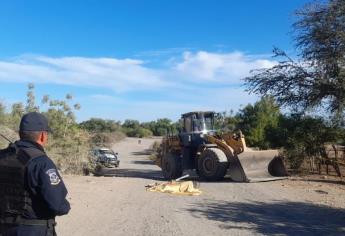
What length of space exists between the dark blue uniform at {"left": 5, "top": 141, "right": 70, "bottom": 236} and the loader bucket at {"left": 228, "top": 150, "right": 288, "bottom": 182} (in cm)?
1633

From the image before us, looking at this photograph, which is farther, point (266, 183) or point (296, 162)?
point (296, 162)

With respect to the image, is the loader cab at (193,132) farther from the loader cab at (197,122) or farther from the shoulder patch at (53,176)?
the shoulder patch at (53,176)

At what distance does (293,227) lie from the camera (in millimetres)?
11172

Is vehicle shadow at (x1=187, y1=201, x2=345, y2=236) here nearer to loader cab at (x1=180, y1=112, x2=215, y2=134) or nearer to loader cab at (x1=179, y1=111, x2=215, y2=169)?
loader cab at (x1=179, y1=111, x2=215, y2=169)

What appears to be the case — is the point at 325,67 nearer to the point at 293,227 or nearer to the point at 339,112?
the point at 339,112

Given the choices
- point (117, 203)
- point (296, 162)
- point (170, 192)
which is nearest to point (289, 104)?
point (296, 162)

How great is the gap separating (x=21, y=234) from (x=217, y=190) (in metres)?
13.6

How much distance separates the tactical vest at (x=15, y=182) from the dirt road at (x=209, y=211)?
5442mm

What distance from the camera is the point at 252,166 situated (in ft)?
70.3

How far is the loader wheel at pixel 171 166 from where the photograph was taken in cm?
2386

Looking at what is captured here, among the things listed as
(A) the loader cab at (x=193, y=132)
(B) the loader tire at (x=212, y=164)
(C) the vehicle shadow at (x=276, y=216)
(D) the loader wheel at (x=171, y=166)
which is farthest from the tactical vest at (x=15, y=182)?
(D) the loader wheel at (x=171, y=166)

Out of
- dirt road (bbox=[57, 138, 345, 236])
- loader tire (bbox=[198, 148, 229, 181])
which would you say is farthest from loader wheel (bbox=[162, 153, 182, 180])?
dirt road (bbox=[57, 138, 345, 236])

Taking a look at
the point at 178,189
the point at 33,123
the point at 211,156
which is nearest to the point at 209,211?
the point at 178,189

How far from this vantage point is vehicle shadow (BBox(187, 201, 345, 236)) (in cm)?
1092
